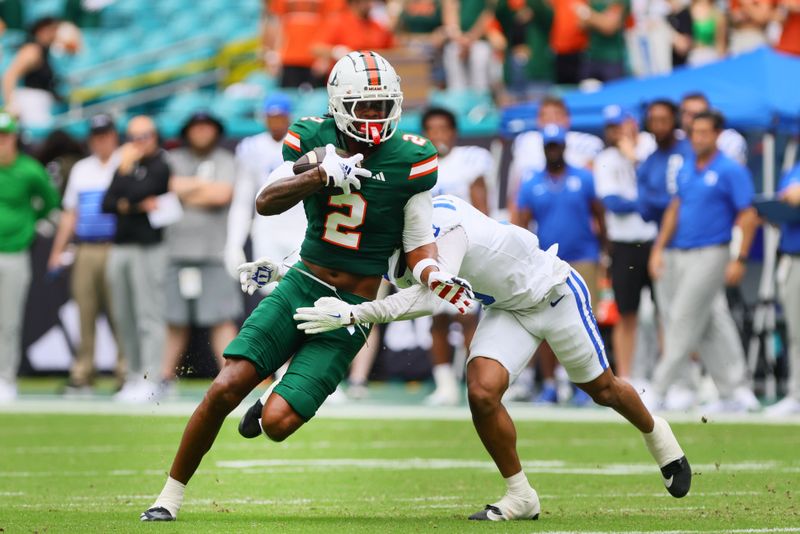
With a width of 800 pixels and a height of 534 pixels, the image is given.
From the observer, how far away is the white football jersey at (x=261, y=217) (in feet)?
40.8

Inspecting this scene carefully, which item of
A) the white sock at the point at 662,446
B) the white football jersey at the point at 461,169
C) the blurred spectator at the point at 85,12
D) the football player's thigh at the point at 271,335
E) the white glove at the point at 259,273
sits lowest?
the blurred spectator at the point at 85,12

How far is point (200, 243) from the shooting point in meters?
13.7

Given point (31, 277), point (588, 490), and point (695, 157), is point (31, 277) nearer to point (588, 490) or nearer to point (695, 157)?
point (695, 157)

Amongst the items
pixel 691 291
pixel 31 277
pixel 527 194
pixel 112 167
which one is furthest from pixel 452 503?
pixel 31 277

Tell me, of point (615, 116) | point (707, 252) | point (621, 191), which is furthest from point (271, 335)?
point (615, 116)

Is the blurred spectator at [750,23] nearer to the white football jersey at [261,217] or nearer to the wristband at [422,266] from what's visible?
the white football jersey at [261,217]

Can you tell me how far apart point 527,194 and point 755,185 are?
2932 millimetres

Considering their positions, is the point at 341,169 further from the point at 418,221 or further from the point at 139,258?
the point at 139,258

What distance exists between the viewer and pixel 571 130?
1447cm

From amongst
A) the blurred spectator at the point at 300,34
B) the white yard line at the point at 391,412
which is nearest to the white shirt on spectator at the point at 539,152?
the white yard line at the point at 391,412

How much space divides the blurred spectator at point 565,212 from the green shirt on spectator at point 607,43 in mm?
4300

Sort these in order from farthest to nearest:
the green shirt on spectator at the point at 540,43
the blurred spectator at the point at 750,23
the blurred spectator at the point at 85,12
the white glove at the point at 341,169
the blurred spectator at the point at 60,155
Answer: the blurred spectator at the point at 85,12, the green shirt on spectator at the point at 540,43, the blurred spectator at the point at 750,23, the blurred spectator at the point at 60,155, the white glove at the point at 341,169

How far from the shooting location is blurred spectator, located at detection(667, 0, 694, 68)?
16781 millimetres

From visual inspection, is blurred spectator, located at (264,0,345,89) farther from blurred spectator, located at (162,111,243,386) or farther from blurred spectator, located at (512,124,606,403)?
blurred spectator, located at (512,124,606,403)
